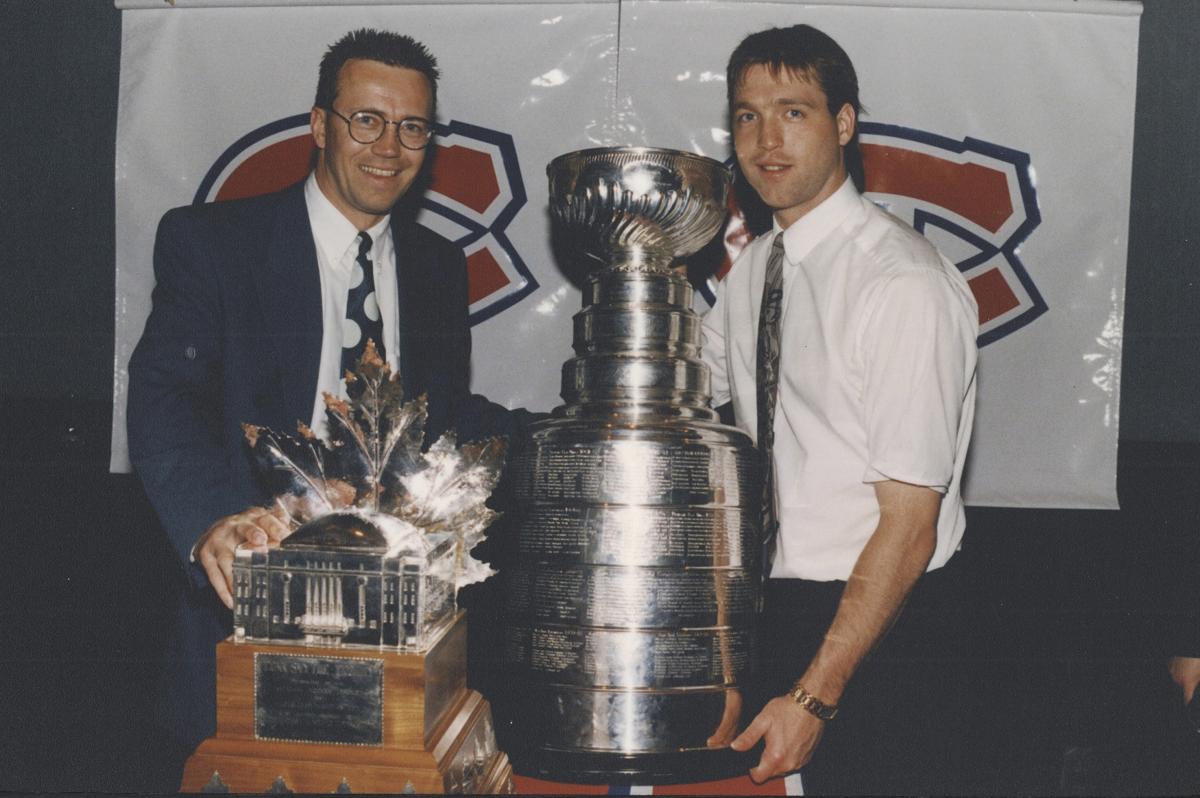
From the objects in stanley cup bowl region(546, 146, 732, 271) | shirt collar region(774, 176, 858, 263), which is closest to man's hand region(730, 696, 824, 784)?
stanley cup bowl region(546, 146, 732, 271)

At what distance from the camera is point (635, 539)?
1.61 m

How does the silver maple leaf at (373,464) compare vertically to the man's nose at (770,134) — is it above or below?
below

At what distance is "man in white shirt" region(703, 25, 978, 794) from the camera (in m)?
1.81

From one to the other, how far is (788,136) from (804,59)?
0.54 ft

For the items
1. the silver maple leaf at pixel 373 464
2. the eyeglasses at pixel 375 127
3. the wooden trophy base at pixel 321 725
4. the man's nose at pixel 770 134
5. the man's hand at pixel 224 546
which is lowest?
the wooden trophy base at pixel 321 725

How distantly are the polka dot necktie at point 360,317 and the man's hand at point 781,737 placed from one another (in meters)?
1.19

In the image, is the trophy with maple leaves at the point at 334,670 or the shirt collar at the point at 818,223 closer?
the trophy with maple leaves at the point at 334,670

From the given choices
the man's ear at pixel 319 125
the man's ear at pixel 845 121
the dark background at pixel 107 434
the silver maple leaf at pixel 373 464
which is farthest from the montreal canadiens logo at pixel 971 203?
the silver maple leaf at pixel 373 464

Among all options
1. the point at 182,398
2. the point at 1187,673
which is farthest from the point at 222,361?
the point at 1187,673

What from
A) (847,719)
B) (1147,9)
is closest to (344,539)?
(847,719)

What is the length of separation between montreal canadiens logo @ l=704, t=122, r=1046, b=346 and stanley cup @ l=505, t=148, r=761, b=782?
1440mm

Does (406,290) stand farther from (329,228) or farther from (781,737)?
(781,737)

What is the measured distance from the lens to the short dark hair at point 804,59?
2.04m

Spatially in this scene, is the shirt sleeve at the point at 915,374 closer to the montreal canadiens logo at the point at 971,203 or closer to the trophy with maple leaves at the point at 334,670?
the trophy with maple leaves at the point at 334,670
